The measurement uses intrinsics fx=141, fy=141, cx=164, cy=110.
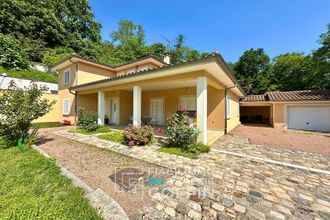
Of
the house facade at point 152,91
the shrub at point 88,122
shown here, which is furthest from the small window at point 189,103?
the shrub at point 88,122

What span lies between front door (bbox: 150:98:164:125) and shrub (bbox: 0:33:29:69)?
17783mm

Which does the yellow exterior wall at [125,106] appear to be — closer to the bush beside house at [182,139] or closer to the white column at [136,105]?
the white column at [136,105]

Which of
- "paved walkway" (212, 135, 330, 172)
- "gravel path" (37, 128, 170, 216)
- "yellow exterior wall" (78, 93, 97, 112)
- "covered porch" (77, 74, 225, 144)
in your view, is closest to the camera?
"gravel path" (37, 128, 170, 216)

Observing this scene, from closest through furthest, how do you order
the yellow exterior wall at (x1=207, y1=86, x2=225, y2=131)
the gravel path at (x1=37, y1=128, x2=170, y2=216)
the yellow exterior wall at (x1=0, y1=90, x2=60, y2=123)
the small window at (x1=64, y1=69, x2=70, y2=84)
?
the gravel path at (x1=37, y1=128, x2=170, y2=216)
the yellow exterior wall at (x1=207, y1=86, x2=225, y2=131)
the small window at (x1=64, y1=69, x2=70, y2=84)
the yellow exterior wall at (x1=0, y1=90, x2=60, y2=123)

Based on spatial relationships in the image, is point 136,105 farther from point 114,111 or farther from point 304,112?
point 304,112

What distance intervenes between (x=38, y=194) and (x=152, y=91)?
10269mm

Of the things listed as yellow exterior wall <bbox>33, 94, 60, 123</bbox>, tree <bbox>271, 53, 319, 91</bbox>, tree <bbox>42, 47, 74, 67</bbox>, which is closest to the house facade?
yellow exterior wall <bbox>33, 94, 60, 123</bbox>

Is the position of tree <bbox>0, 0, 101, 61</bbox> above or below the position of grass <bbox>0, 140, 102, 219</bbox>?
above

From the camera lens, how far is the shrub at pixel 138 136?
6.39 m

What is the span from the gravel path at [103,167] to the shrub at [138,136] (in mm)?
1178

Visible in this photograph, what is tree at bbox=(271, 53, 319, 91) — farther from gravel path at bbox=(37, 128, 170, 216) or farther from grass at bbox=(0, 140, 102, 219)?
grass at bbox=(0, 140, 102, 219)

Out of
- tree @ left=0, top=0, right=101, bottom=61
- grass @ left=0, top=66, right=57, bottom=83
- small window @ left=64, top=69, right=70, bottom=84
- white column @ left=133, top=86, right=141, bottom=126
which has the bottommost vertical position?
white column @ left=133, top=86, right=141, bottom=126

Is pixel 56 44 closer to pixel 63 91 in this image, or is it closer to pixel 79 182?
pixel 63 91

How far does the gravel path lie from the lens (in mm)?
2720
